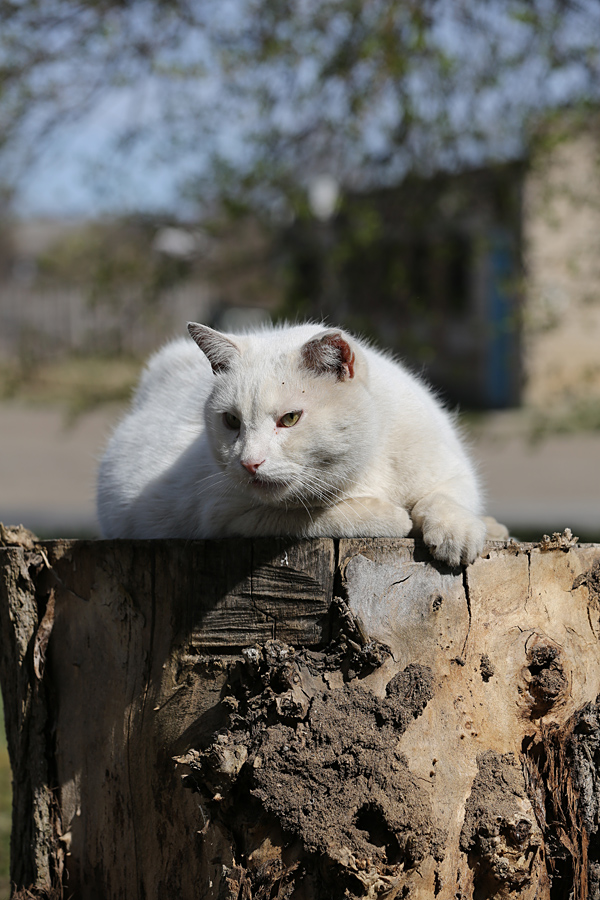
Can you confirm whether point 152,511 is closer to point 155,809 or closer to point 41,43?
point 155,809

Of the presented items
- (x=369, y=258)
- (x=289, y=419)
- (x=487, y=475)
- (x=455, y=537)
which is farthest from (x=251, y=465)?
(x=487, y=475)

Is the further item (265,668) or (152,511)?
(152,511)

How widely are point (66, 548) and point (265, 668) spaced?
0.65 meters

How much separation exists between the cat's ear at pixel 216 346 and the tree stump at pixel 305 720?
0.56 m

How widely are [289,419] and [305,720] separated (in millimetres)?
732

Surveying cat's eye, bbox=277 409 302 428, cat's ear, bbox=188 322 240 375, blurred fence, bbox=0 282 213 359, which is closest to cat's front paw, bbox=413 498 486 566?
cat's eye, bbox=277 409 302 428

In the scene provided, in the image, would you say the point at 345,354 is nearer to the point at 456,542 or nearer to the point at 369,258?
the point at 456,542

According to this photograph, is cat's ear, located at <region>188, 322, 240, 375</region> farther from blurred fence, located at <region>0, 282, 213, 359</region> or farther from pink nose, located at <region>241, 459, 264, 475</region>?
blurred fence, located at <region>0, 282, 213, 359</region>

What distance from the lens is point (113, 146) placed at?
17.7 feet

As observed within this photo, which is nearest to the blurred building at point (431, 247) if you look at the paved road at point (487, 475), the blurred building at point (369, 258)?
the blurred building at point (369, 258)

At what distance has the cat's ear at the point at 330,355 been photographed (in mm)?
2049

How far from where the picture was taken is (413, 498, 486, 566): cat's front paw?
6.12ft

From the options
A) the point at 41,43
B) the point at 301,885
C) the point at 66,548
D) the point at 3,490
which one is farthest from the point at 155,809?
the point at 3,490

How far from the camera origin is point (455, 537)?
187 cm
